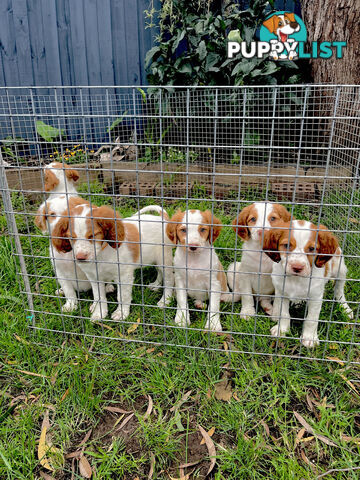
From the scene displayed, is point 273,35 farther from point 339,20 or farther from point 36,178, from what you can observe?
point 36,178

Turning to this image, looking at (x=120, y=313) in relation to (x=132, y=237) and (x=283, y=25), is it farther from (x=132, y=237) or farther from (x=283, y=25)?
(x=283, y=25)

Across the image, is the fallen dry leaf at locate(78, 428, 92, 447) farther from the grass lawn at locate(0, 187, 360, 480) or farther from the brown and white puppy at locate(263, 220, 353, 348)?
the brown and white puppy at locate(263, 220, 353, 348)

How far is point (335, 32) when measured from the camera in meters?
5.11

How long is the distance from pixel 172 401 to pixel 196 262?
3.10 ft

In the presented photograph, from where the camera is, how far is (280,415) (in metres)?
2.19

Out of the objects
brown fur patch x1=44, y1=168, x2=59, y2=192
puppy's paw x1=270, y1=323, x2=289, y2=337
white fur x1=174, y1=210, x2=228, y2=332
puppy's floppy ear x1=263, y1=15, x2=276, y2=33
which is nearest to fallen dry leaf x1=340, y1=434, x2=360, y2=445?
puppy's paw x1=270, y1=323, x2=289, y2=337

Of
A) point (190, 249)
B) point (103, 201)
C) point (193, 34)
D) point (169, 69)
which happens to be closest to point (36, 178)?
point (103, 201)

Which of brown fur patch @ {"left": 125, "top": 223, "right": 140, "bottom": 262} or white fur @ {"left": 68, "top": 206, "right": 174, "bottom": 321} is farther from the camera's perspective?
brown fur patch @ {"left": 125, "top": 223, "right": 140, "bottom": 262}

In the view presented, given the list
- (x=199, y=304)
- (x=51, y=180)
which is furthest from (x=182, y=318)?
(x=51, y=180)

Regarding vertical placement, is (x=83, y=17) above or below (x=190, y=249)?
above

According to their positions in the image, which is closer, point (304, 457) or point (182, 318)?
point (304, 457)

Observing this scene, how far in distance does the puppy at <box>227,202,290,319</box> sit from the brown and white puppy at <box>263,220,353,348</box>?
0.67 ft

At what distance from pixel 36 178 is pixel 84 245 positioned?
3331 mm

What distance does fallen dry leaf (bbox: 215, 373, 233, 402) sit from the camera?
2.32 m
